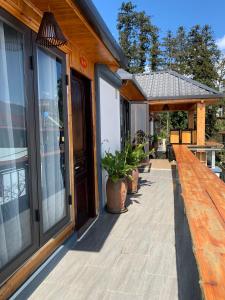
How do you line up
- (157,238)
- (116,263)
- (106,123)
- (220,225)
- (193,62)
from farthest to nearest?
(193,62), (106,123), (157,238), (116,263), (220,225)

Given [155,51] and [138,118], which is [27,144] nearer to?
[138,118]

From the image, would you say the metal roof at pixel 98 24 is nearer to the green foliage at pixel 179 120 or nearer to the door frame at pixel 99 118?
the door frame at pixel 99 118

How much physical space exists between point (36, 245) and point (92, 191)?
5.99 feet

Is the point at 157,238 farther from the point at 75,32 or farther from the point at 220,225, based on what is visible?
the point at 75,32

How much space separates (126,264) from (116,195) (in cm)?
161

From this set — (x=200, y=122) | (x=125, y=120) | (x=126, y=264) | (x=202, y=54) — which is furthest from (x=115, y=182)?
(x=202, y=54)

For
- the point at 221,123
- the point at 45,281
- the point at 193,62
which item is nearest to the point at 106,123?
the point at 45,281

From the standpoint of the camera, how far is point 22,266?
90.4 inches

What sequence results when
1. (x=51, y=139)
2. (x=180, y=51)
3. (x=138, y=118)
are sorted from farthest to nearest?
(x=180, y=51) < (x=138, y=118) < (x=51, y=139)

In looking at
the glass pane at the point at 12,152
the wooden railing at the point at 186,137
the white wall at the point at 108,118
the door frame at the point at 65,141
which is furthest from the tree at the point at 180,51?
the glass pane at the point at 12,152

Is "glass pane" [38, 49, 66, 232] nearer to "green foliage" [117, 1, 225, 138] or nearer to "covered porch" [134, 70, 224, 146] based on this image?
"covered porch" [134, 70, 224, 146]

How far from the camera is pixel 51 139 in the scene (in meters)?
2.83

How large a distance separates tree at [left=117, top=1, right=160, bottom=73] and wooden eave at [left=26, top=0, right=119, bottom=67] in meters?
24.3

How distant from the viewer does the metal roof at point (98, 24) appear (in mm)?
A: 2314
